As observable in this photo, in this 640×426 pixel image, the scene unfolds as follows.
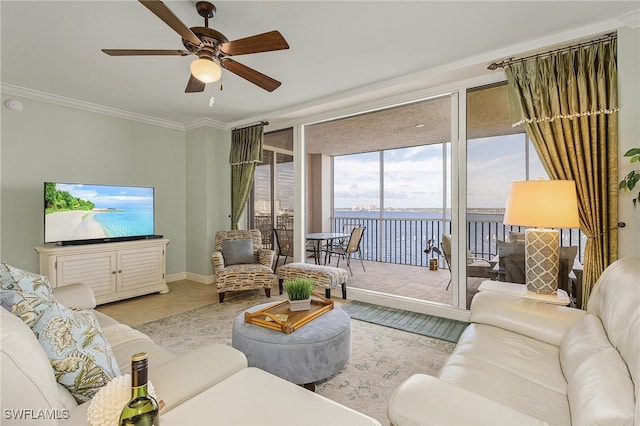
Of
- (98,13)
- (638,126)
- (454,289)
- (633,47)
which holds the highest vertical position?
(98,13)

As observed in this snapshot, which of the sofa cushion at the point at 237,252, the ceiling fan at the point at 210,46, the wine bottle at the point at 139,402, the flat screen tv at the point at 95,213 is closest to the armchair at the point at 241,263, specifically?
the sofa cushion at the point at 237,252

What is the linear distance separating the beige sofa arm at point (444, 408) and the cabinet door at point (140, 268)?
3.99 meters

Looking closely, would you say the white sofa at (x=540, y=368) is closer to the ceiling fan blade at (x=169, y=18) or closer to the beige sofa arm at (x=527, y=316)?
the beige sofa arm at (x=527, y=316)

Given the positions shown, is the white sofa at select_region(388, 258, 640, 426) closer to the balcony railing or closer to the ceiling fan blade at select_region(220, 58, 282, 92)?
the ceiling fan blade at select_region(220, 58, 282, 92)

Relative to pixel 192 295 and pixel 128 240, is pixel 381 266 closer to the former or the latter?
pixel 192 295

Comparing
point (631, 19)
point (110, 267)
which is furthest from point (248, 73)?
point (110, 267)

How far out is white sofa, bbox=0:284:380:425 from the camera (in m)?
0.76

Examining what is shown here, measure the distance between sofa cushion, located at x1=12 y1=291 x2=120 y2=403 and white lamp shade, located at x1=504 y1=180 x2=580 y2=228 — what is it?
2489 millimetres

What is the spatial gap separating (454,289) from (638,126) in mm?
2010

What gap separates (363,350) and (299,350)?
0.93 metres

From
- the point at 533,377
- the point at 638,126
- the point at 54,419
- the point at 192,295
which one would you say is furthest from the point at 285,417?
the point at 192,295

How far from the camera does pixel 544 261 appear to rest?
2205 mm

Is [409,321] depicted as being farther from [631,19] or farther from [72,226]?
[72,226]

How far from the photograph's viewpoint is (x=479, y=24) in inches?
91.4
